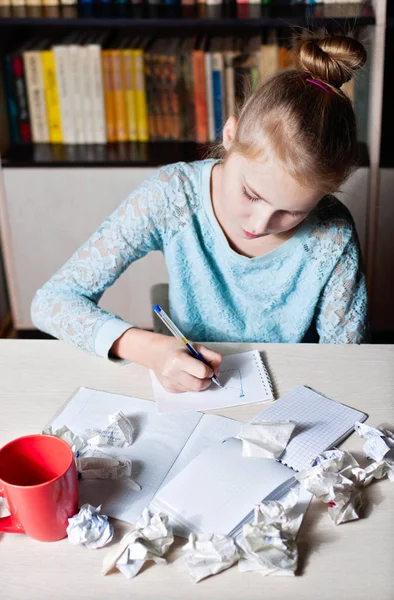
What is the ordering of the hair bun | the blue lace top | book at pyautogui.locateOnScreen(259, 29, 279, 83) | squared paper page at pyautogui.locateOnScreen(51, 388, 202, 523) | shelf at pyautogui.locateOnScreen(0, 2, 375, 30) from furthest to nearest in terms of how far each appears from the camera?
book at pyautogui.locateOnScreen(259, 29, 279, 83) < shelf at pyautogui.locateOnScreen(0, 2, 375, 30) < the blue lace top < the hair bun < squared paper page at pyautogui.locateOnScreen(51, 388, 202, 523)

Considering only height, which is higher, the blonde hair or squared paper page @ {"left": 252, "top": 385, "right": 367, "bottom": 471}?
the blonde hair

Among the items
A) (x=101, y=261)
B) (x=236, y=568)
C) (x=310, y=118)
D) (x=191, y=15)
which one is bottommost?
(x=236, y=568)

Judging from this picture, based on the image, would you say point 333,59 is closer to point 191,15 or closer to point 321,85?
point 321,85

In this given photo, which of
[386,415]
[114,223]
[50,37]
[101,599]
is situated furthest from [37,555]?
[50,37]

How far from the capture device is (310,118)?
3.27ft

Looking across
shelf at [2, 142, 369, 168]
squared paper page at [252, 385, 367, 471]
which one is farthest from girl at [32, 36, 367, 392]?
shelf at [2, 142, 369, 168]

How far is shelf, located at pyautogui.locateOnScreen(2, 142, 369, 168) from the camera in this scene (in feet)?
6.80

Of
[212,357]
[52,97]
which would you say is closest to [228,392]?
[212,357]

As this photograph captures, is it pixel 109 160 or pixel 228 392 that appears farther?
pixel 109 160

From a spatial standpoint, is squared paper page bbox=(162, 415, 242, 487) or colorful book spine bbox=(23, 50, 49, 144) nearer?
squared paper page bbox=(162, 415, 242, 487)

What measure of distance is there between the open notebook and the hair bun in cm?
49

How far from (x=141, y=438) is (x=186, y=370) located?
0.40 ft

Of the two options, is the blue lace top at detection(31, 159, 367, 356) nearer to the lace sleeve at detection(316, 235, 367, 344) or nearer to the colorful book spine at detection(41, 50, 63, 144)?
the lace sleeve at detection(316, 235, 367, 344)

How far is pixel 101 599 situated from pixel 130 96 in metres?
1.74
